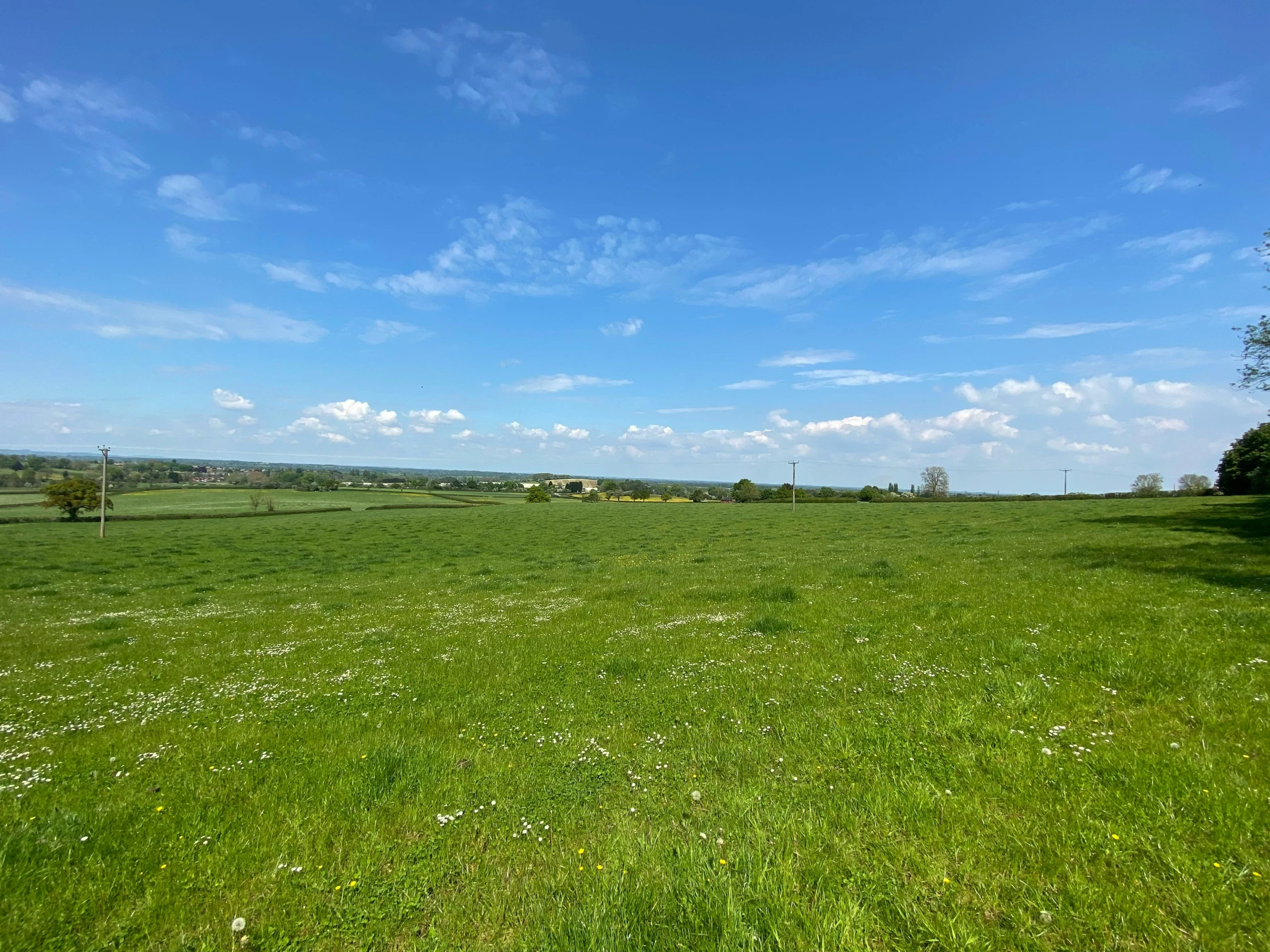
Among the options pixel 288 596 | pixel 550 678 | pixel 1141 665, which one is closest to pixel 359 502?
pixel 288 596

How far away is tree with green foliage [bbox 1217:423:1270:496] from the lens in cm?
6650

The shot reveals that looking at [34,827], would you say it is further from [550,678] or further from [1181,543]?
[1181,543]

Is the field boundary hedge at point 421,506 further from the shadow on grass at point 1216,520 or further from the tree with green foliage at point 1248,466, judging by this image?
the tree with green foliage at point 1248,466

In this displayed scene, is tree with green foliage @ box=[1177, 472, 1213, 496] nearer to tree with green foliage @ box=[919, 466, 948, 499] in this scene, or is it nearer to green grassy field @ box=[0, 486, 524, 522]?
tree with green foliage @ box=[919, 466, 948, 499]

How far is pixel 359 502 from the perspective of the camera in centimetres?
11581

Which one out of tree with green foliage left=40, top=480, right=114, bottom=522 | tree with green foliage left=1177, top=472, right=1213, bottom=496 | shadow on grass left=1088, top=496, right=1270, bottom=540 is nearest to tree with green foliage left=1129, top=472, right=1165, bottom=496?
tree with green foliage left=1177, top=472, right=1213, bottom=496

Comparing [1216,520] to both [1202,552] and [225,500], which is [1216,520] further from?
[225,500]

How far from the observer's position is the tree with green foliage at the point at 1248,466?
6650cm

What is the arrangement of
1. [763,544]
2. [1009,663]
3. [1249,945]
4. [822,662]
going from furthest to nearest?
1. [763,544]
2. [822,662]
3. [1009,663]
4. [1249,945]

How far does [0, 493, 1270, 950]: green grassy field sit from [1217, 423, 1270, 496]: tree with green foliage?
8205 cm

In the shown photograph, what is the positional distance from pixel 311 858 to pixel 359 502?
414ft

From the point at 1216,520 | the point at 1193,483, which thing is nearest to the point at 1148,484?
the point at 1193,483

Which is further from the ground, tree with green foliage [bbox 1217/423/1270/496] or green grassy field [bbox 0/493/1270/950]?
tree with green foliage [bbox 1217/423/1270/496]

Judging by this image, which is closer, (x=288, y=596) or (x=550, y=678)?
(x=550, y=678)
